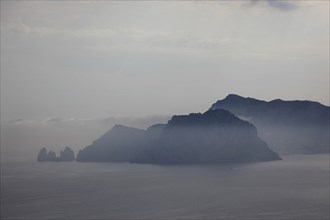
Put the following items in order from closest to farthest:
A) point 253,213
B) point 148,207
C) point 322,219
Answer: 1. point 322,219
2. point 253,213
3. point 148,207

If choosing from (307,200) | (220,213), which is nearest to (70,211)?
(220,213)

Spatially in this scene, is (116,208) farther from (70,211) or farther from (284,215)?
(284,215)

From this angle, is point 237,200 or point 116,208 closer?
point 116,208

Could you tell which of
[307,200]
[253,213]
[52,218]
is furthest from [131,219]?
Result: [307,200]

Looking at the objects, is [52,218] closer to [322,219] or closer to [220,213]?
[220,213]

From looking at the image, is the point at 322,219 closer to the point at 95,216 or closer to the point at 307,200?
the point at 307,200

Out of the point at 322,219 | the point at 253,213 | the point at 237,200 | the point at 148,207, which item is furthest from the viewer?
the point at 237,200

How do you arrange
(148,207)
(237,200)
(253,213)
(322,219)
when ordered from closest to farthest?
(322,219) < (253,213) < (148,207) < (237,200)

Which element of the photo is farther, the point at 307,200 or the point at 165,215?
the point at 307,200
